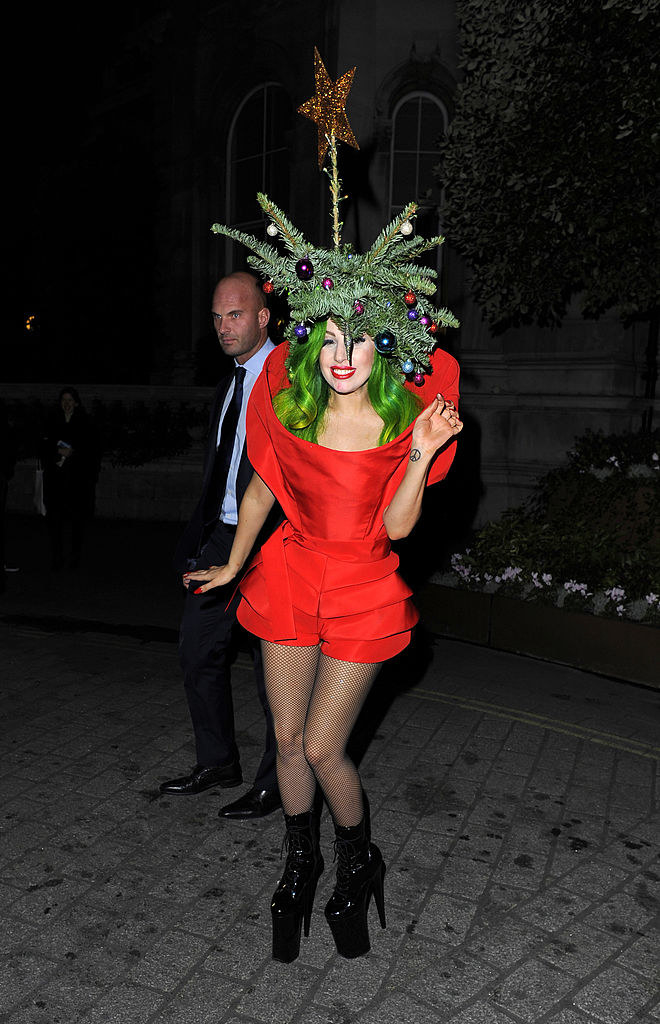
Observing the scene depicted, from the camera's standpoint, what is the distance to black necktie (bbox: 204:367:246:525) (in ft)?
13.3

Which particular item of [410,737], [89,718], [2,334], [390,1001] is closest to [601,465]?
[410,737]

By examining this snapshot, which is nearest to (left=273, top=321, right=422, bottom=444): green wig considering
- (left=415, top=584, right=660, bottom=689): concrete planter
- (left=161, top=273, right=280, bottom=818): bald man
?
(left=161, top=273, right=280, bottom=818): bald man

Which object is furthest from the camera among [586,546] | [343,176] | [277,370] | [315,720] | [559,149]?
[343,176]

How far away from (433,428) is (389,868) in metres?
1.86

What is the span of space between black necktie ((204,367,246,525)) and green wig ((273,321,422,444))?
1059 millimetres

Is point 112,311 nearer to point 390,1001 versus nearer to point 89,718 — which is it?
point 89,718

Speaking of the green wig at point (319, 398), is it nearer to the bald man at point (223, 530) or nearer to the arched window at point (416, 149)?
the bald man at point (223, 530)

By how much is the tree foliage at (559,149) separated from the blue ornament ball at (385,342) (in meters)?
5.30

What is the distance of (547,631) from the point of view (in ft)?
21.3

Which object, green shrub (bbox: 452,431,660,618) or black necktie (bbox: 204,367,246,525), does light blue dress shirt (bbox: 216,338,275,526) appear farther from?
green shrub (bbox: 452,431,660,618)

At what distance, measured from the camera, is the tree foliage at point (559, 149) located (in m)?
7.33

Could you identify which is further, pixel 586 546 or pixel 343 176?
pixel 343 176

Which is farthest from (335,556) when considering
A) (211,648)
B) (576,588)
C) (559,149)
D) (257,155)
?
(257,155)

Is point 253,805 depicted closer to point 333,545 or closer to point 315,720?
point 315,720
